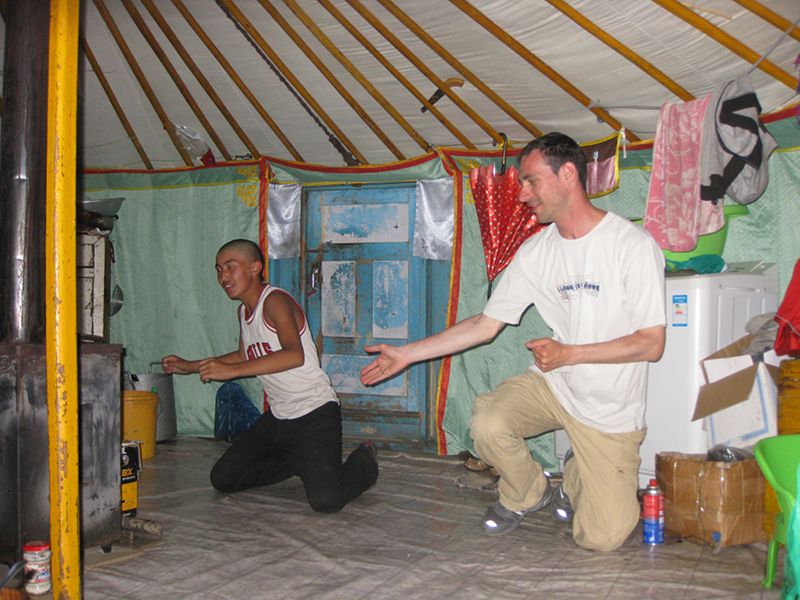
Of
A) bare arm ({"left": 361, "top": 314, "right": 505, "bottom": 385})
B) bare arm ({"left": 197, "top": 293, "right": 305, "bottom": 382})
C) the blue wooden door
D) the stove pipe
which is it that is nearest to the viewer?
the stove pipe

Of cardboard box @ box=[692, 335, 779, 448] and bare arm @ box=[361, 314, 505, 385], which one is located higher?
bare arm @ box=[361, 314, 505, 385]

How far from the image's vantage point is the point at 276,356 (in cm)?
313

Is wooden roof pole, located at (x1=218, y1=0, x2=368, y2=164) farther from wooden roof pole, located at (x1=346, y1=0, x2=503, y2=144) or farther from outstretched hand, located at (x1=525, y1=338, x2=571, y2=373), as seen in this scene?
outstretched hand, located at (x1=525, y1=338, x2=571, y2=373)

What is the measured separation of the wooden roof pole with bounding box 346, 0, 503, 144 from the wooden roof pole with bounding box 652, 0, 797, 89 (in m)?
1.26

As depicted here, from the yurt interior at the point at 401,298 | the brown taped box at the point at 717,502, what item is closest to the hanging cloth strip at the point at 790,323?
the yurt interior at the point at 401,298

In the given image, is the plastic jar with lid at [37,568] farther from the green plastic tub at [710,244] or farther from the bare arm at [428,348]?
the green plastic tub at [710,244]

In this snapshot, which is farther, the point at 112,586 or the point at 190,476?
the point at 190,476

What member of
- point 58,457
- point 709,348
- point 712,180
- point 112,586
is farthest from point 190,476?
point 712,180

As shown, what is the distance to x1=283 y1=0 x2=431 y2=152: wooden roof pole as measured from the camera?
3.81 m

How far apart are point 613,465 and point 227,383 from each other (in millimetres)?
3063

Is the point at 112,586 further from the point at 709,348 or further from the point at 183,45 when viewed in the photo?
the point at 183,45

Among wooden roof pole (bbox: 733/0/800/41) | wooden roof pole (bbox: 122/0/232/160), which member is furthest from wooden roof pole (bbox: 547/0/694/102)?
wooden roof pole (bbox: 122/0/232/160)

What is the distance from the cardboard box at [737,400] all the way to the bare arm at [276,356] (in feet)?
5.51

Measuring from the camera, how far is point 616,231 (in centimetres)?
267
